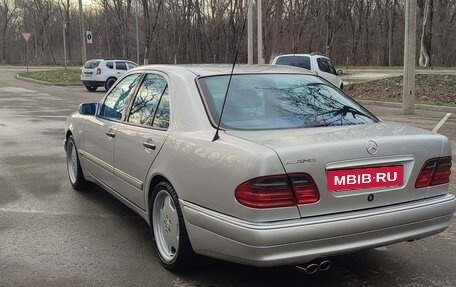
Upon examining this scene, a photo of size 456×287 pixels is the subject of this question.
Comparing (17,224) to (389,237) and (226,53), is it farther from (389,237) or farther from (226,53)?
(226,53)

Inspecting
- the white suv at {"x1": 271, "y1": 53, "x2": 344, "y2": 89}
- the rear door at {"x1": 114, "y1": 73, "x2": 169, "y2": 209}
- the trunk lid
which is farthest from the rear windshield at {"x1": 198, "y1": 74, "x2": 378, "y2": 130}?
the white suv at {"x1": 271, "y1": 53, "x2": 344, "y2": 89}

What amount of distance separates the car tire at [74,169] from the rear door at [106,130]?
539mm

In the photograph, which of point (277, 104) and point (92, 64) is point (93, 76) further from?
point (277, 104)

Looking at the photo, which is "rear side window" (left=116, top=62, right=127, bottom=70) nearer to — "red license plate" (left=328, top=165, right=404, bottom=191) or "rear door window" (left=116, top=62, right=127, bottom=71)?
"rear door window" (left=116, top=62, right=127, bottom=71)

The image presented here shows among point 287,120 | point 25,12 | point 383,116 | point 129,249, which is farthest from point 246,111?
point 25,12

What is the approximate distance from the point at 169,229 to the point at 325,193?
132 cm

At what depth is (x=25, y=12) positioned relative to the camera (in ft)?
246

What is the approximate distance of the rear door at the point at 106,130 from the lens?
4867mm

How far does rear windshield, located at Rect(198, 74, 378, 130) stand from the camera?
3.79m

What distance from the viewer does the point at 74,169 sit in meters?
6.35

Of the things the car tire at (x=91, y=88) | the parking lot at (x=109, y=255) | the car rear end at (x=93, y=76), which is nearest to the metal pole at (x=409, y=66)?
the parking lot at (x=109, y=255)

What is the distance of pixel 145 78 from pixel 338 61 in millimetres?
53255

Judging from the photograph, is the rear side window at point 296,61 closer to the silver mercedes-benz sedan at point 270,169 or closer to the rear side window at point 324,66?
the rear side window at point 324,66

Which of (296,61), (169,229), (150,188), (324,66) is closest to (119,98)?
(150,188)
